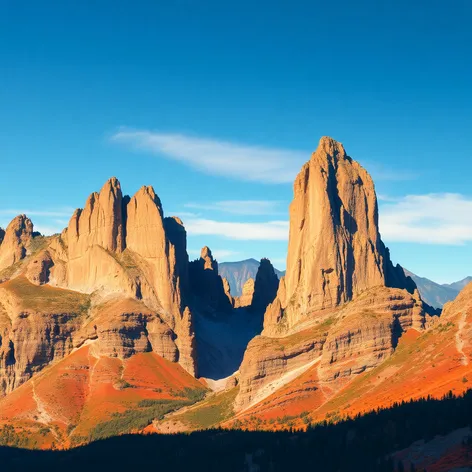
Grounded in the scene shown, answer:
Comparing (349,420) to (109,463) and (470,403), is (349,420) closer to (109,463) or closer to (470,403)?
(470,403)

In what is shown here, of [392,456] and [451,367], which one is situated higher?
[451,367]

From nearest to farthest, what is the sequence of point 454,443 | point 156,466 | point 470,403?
1. point 454,443
2. point 470,403
3. point 156,466

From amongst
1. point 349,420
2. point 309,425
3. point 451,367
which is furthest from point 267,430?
point 451,367

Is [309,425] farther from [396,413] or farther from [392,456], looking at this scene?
[392,456]

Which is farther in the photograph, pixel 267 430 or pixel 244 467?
pixel 267 430

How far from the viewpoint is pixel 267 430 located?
200 metres

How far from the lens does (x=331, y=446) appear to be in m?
169

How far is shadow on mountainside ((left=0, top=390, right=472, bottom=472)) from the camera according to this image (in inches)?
6176

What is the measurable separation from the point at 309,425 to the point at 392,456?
40415mm

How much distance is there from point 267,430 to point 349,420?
70.4 ft

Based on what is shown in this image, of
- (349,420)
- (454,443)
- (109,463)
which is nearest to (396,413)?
(349,420)

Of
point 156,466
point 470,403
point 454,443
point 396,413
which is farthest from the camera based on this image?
point 156,466

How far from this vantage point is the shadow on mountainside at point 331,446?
15688 centimetres

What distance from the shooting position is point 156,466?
7461 inches
